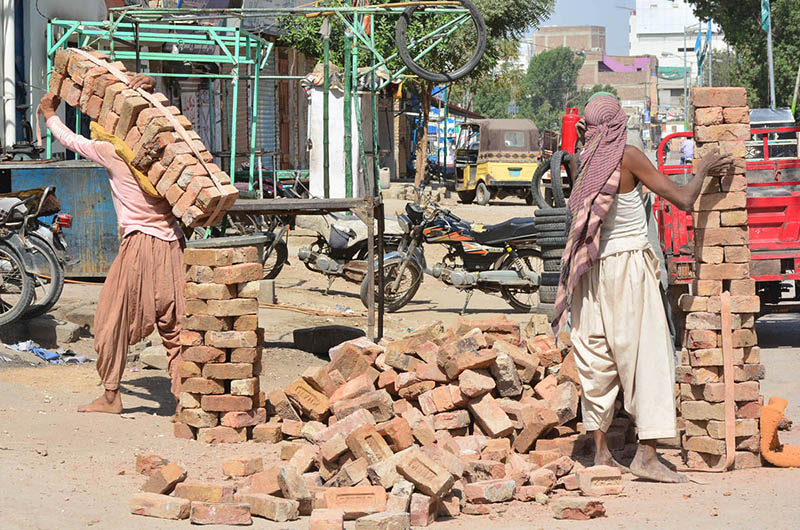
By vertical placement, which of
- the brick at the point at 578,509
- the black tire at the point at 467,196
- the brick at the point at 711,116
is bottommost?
the brick at the point at 578,509

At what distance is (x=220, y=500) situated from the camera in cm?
448

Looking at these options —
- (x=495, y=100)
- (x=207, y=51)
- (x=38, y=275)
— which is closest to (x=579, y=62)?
(x=495, y=100)

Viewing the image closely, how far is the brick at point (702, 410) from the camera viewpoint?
204 inches

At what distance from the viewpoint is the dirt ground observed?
172 inches

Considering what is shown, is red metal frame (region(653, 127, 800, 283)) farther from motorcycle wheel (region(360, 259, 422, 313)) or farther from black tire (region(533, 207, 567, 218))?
motorcycle wheel (region(360, 259, 422, 313))

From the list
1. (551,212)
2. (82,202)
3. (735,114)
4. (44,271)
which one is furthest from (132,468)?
(82,202)

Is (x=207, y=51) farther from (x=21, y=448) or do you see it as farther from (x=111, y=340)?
(x=21, y=448)

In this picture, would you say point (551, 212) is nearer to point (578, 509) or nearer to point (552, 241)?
point (552, 241)

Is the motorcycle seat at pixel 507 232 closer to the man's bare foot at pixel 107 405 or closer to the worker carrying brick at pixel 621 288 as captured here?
the man's bare foot at pixel 107 405

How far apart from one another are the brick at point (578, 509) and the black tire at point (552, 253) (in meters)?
4.77

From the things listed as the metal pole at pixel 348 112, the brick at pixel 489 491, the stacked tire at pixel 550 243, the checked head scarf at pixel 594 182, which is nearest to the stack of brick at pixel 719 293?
the checked head scarf at pixel 594 182

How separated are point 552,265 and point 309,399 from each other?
3772 millimetres

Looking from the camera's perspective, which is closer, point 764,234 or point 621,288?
point 621,288

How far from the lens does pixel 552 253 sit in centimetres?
918
